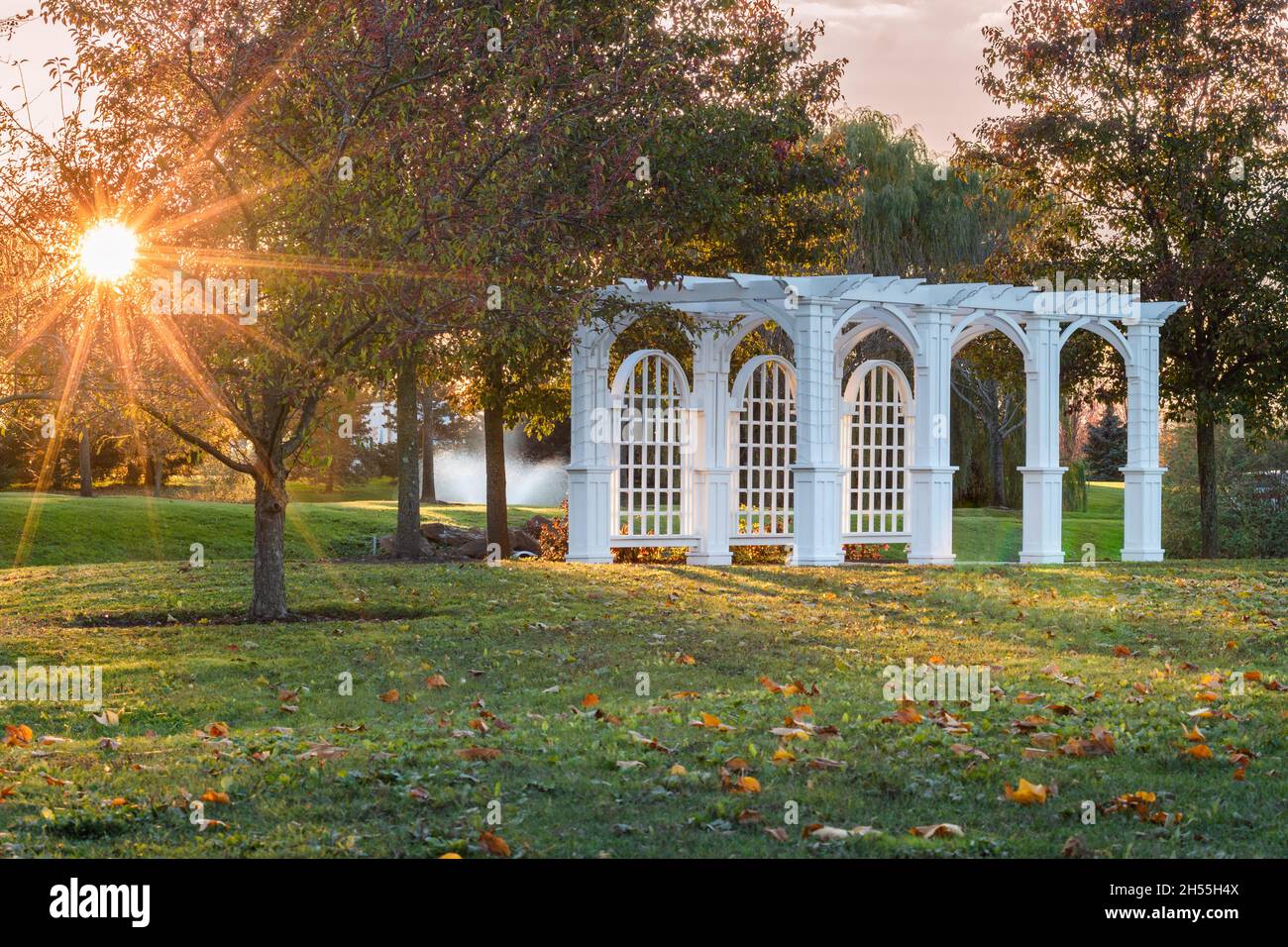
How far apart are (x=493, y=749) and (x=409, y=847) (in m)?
1.50

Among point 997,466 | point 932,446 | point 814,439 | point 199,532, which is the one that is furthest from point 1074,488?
point 199,532

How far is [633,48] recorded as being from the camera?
63.8 ft

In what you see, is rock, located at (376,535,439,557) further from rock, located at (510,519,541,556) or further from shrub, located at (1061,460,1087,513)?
shrub, located at (1061,460,1087,513)

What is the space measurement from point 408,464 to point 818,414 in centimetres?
700

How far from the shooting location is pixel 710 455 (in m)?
20.6

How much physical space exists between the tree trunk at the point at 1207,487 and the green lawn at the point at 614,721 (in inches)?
389

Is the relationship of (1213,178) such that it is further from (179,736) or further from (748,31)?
(179,736)

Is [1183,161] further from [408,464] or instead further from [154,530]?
[154,530]

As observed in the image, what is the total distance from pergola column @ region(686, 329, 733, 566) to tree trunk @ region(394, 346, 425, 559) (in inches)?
163

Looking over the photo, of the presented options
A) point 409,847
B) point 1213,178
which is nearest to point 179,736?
point 409,847

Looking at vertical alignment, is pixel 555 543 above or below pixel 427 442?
below

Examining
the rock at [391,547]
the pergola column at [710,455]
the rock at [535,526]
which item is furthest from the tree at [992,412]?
the pergola column at [710,455]

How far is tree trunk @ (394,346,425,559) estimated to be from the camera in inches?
800

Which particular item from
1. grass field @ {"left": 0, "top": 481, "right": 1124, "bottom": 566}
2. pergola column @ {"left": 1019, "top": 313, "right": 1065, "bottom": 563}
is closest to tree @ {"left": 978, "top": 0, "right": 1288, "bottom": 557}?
pergola column @ {"left": 1019, "top": 313, "right": 1065, "bottom": 563}
